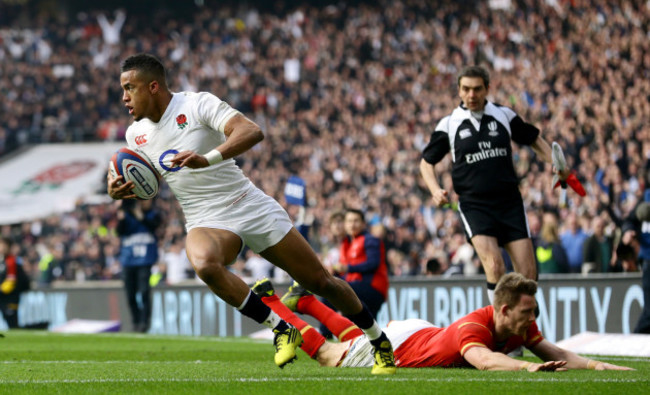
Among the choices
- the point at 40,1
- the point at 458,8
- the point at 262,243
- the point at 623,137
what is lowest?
the point at 262,243

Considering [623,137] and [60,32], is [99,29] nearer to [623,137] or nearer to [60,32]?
[60,32]

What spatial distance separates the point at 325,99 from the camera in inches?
1153

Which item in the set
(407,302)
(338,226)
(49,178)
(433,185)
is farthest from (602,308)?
(49,178)

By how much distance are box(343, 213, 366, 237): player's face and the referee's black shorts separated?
125 inches

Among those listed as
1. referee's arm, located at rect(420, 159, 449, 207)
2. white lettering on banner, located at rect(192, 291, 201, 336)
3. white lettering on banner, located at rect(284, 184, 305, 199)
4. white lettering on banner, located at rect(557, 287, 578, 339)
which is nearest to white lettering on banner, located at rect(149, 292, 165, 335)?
white lettering on banner, located at rect(192, 291, 201, 336)

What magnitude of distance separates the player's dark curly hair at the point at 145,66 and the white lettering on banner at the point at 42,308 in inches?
574

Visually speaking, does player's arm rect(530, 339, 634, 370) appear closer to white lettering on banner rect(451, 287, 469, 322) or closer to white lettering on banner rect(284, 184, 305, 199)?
white lettering on banner rect(284, 184, 305, 199)

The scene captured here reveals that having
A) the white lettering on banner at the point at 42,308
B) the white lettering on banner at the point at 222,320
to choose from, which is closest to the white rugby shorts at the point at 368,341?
the white lettering on banner at the point at 222,320

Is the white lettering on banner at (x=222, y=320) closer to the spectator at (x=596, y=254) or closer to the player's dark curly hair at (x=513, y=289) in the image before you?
the spectator at (x=596, y=254)

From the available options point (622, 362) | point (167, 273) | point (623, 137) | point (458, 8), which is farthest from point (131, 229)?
point (458, 8)

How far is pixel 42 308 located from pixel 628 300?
43.5 feet

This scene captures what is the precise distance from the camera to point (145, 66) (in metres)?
6.97

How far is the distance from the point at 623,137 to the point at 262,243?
38.5 feet

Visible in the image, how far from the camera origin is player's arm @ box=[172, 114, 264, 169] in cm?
632
